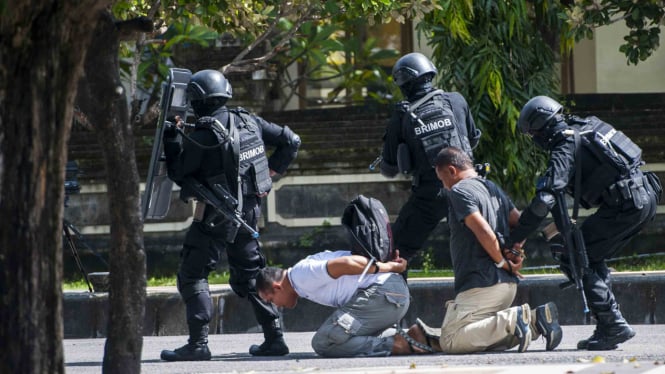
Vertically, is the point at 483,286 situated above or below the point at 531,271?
above

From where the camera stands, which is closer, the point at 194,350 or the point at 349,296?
the point at 349,296

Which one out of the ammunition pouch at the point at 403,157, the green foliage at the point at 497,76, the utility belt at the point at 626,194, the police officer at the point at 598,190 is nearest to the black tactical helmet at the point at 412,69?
the ammunition pouch at the point at 403,157

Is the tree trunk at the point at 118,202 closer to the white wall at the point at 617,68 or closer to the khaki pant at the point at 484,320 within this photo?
the khaki pant at the point at 484,320

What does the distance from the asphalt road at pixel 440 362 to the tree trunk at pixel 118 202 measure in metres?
1.15

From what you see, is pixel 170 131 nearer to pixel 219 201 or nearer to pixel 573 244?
pixel 219 201

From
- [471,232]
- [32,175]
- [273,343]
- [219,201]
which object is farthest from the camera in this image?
[273,343]

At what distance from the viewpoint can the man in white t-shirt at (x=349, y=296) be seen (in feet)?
29.0

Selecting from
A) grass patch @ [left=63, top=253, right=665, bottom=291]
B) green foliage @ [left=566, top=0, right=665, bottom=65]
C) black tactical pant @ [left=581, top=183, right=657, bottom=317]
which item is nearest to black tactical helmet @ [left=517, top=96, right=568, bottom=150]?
black tactical pant @ [left=581, top=183, right=657, bottom=317]

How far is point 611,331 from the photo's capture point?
8.82 meters

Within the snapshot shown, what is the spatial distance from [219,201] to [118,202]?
5.75 ft

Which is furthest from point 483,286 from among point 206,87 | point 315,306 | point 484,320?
point 315,306

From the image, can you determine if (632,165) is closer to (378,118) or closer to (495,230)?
(495,230)

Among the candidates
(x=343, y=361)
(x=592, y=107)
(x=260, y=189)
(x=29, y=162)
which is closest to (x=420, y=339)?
(x=343, y=361)

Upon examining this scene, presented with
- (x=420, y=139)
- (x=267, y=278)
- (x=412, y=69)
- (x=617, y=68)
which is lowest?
(x=267, y=278)
